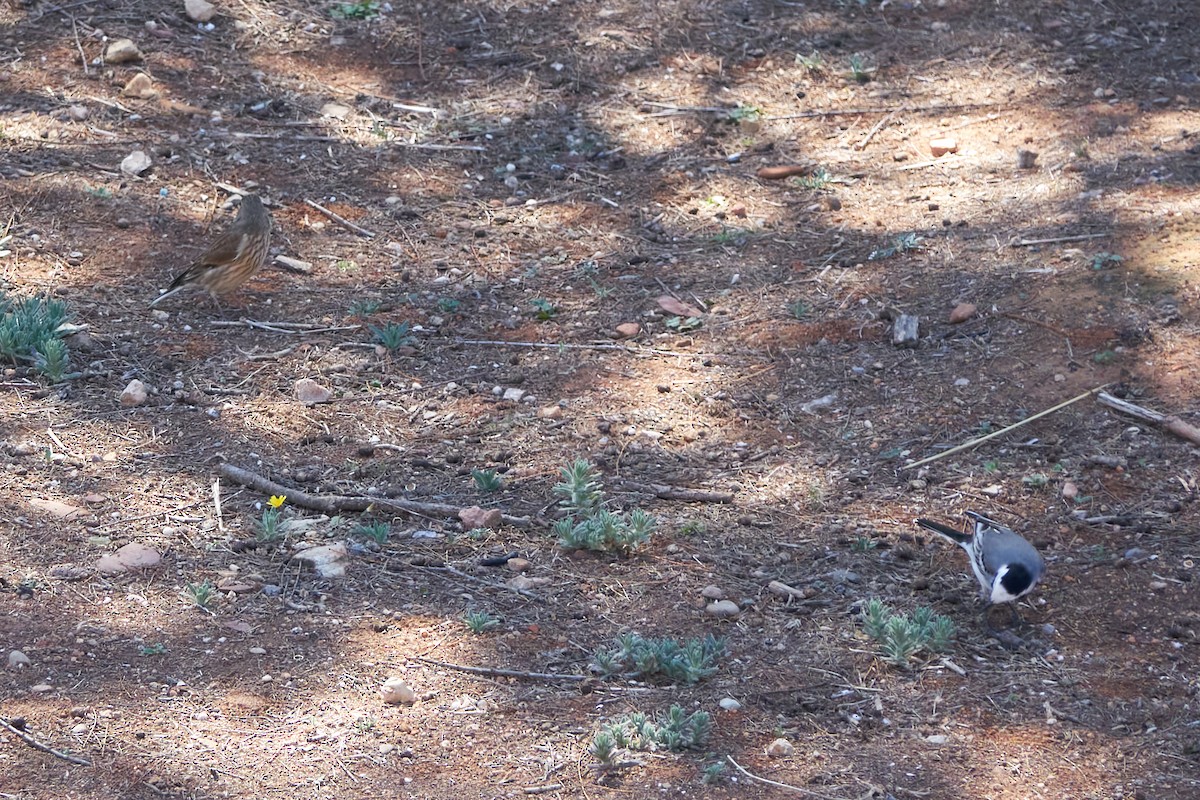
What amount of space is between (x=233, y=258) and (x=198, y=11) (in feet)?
10.1

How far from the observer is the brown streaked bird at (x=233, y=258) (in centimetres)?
672

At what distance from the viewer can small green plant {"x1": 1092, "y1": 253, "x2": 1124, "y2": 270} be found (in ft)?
22.1

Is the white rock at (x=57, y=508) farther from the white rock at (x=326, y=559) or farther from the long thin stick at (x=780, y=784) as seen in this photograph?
the long thin stick at (x=780, y=784)

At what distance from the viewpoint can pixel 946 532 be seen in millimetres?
5152

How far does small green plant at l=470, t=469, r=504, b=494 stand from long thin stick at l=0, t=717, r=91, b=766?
201 cm

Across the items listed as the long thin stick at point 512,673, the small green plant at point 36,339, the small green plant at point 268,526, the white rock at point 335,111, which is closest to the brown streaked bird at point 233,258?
the small green plant at point 36,339

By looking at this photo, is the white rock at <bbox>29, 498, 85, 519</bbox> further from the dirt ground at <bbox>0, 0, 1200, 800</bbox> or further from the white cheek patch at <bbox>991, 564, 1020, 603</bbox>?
the white cheek patch at <bbox>991, 564, 1020, 603</bbox>

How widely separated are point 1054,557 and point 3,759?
3732 mm

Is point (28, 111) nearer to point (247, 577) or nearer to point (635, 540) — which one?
point (247, 577)

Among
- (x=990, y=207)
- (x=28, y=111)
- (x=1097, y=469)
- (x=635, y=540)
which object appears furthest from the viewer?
(x=28, y=111)

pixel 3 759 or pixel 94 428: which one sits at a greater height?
pixel 3 759

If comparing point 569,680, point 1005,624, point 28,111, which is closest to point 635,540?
point 569,680

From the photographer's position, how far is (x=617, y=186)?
8.12 metres

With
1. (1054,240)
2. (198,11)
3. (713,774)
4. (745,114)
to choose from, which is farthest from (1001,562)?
(198,11)
